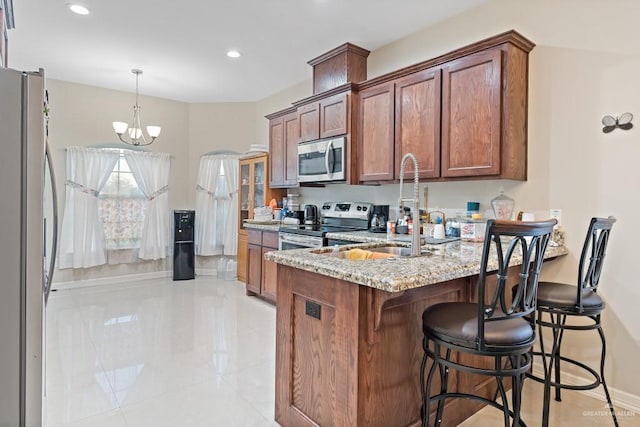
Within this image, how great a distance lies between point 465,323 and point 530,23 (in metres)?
2.34

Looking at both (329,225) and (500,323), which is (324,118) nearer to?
(329,225)

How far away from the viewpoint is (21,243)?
4.44ft

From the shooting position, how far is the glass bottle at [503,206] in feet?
9.06

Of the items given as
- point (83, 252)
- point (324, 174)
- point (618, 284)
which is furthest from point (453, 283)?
point (83, 252)

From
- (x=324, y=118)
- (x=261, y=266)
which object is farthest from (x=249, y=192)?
(x=324, y=118)

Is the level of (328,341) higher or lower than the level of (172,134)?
lower

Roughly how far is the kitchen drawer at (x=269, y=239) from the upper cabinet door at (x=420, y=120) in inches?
67.7

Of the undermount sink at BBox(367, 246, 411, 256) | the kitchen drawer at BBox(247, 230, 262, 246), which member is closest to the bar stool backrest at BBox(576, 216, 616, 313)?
the undermount sink at BBox(367, 246, 411, 256)

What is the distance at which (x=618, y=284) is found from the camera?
2.29m

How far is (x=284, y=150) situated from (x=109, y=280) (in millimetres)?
3177

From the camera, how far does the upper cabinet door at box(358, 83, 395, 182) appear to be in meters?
3.24

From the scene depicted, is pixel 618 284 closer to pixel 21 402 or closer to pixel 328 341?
pixel 328 341

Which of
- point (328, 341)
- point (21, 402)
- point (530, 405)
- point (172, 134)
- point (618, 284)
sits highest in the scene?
point (172, 134)

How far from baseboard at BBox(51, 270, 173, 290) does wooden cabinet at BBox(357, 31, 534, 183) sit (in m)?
3.97
